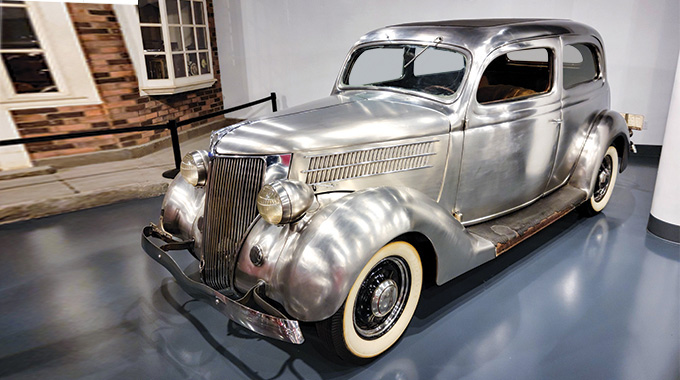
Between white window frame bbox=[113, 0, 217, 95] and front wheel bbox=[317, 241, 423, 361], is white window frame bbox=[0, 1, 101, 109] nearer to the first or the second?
white window frame bbox=[113, 0, 217, 95]

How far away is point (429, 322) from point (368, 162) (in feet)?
3.36

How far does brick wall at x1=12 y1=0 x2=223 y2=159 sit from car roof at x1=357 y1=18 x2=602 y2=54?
388 cm

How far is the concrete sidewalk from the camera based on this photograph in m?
4.46

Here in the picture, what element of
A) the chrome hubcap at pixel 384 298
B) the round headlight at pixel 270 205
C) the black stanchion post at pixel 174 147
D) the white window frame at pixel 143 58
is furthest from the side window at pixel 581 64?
the white window frame at pixel 143 58

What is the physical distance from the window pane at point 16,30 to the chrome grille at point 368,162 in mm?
4639

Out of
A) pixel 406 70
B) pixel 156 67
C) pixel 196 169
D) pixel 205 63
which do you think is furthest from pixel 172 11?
pixel 196 169

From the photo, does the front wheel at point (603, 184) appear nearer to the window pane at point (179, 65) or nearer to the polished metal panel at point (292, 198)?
the polished metal panel at point (292, 198)

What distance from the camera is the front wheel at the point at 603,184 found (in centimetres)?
400

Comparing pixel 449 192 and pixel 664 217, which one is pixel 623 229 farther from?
pixel 449 192

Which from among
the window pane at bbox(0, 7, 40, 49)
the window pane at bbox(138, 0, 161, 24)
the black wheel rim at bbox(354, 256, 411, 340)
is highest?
the window pane at bbox(138, 0, 161, 24)

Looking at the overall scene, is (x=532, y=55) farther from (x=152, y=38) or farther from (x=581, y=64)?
(x=152, y=38)

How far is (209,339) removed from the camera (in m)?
2.59

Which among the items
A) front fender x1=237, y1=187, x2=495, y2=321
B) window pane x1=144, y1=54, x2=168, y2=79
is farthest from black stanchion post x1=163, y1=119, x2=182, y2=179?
front fender x1=237, y1=187, x2=495, y2=321

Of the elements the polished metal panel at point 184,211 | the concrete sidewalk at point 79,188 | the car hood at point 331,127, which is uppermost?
the car hood at point 331,127
